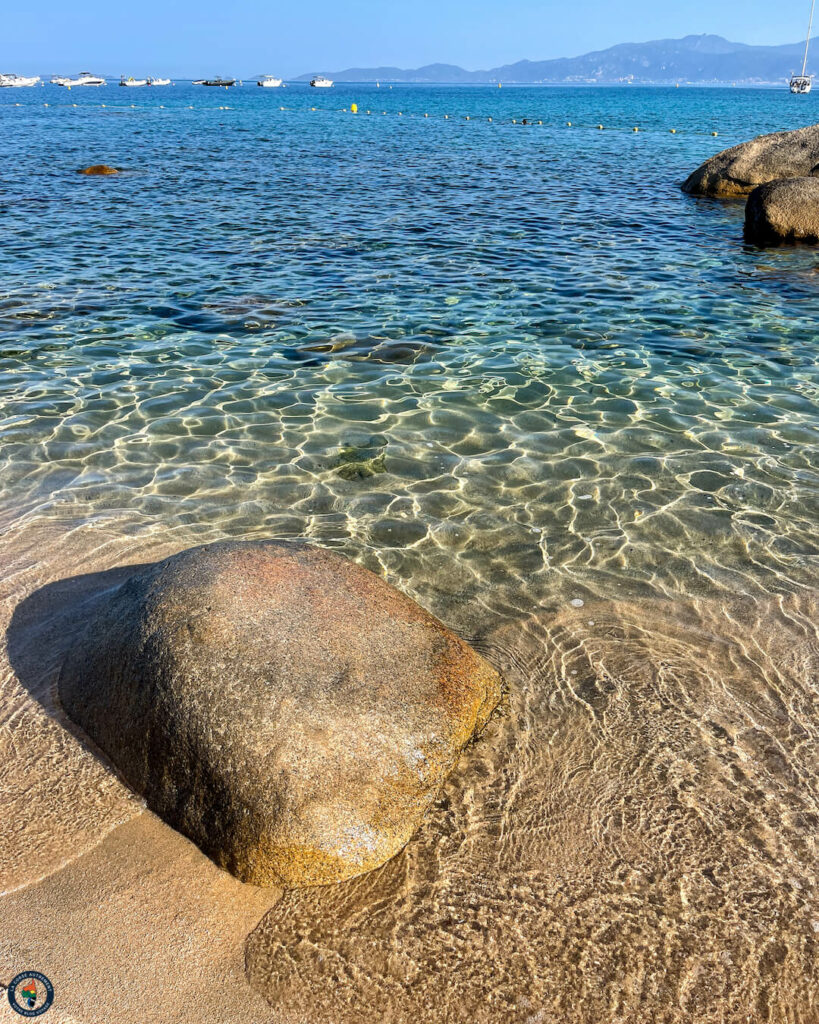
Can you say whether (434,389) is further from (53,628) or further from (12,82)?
A: (12,82)

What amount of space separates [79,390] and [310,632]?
6489 mm

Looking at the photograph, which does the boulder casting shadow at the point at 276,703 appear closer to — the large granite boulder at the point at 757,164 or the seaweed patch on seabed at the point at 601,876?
the seaweed patch on seabed at the point at 601,876

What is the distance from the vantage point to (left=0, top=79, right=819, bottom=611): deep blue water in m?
6.61

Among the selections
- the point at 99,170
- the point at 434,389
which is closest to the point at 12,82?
the point at 99,170

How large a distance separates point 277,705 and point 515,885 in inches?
55.5

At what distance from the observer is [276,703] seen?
12.6 feet

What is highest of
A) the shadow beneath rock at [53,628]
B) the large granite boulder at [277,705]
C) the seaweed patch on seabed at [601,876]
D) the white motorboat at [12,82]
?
the white motorboat at [12,82]

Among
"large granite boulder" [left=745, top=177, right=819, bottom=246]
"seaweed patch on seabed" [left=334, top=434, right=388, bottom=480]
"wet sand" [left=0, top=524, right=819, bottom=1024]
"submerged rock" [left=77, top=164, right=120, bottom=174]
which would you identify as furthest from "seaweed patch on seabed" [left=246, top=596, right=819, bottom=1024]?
"submerged rock" [left=77, top=164, right=120, bottom=174]

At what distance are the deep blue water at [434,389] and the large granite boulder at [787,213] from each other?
2.35 ft

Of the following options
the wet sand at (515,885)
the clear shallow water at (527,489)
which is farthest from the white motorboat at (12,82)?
the wet sand at (515,885)

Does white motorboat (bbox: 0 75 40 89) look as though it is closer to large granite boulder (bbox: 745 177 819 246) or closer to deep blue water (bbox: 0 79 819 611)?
deep blue water (bbox: 0 79 819 611)

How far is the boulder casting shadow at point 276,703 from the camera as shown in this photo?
3615 mm

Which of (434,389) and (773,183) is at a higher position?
(773,183)

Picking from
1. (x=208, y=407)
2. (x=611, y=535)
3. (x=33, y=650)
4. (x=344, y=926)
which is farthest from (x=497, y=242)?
(x=344, y=926)
